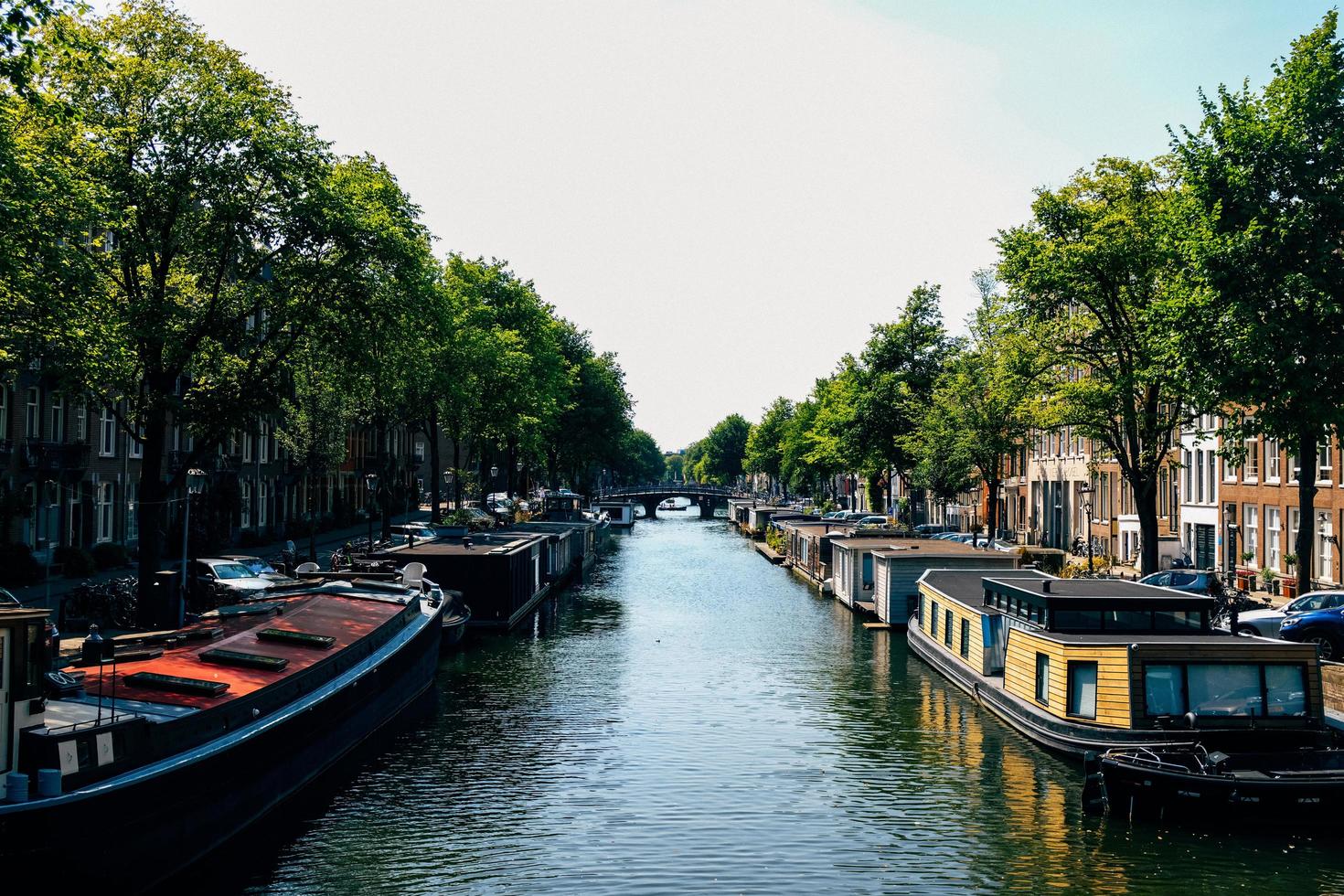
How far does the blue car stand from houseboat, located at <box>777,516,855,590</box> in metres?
30.1

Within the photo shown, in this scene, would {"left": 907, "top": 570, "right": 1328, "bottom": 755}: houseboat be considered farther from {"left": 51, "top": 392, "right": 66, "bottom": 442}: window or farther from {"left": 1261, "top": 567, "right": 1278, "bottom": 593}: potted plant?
{"left": 51, "top": 392, "right": 66, "bottom": 442}: window

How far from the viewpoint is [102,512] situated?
2095 inches

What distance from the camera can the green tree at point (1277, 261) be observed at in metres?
34.9

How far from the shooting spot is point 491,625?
45.8m

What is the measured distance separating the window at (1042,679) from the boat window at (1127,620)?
1.72 m

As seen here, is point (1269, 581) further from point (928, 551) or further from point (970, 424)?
point (970, 424)

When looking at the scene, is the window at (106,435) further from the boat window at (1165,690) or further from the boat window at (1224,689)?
the boat window at (1224,689)

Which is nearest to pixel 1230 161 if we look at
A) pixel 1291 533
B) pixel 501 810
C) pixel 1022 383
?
pixel 1022 383

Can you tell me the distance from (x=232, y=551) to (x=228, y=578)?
2052cm

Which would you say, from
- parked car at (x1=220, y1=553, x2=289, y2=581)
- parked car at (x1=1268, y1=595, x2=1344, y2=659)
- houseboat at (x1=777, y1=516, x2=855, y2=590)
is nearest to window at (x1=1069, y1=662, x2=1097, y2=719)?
parked car at (x1=1268, y1=595, x2=1344, y2=659)

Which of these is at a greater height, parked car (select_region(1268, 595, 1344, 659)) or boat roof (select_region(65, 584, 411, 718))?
boat roof (select_region(65, 584, 411, 718))

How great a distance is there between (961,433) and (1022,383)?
23.2 m

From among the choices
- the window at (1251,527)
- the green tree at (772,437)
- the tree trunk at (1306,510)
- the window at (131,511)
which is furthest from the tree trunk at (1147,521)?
the green tree at (772,437)

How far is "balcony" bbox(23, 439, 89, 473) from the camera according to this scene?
152 ft
